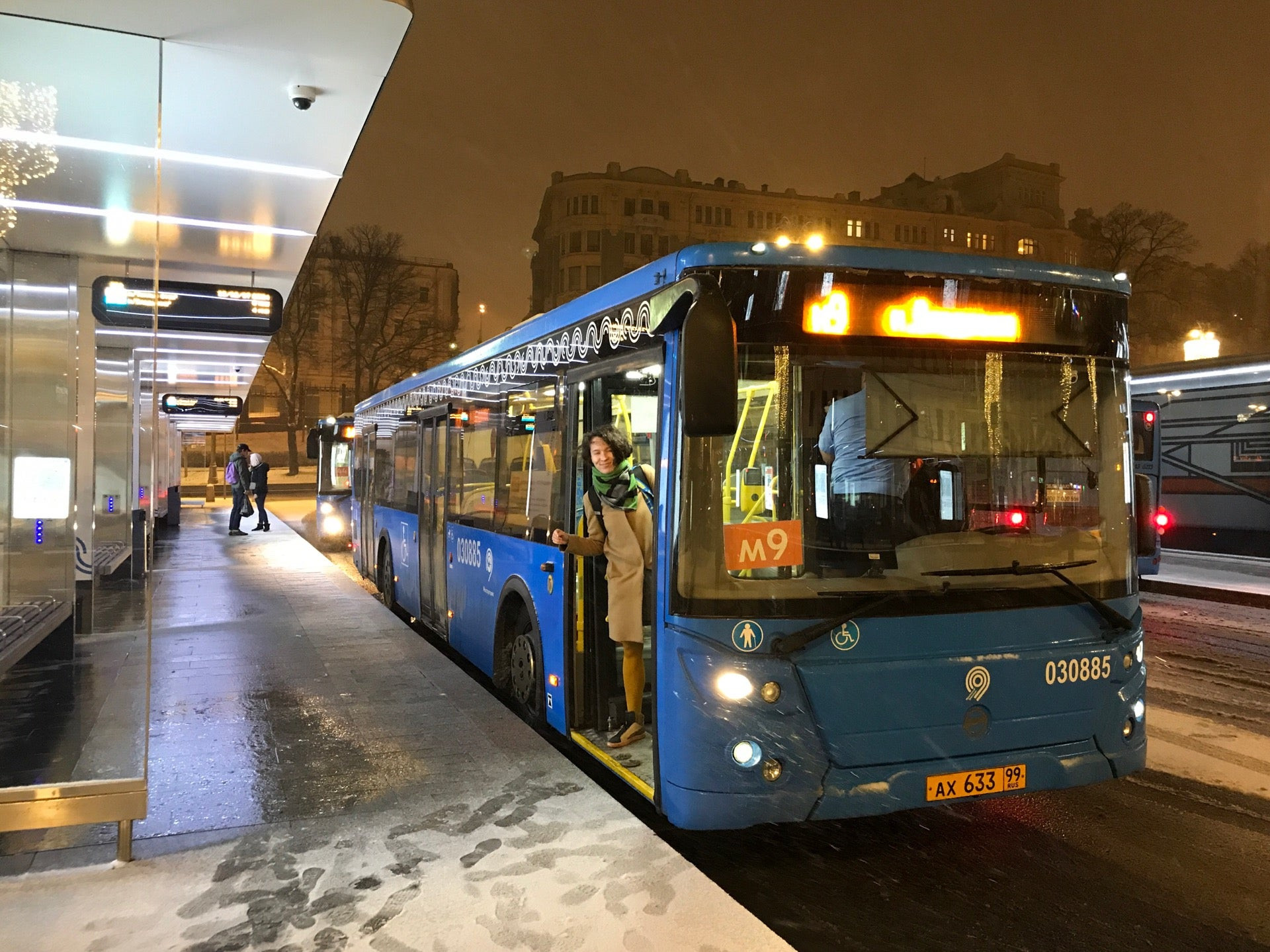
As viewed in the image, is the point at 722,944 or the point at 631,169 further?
the point at 631,169

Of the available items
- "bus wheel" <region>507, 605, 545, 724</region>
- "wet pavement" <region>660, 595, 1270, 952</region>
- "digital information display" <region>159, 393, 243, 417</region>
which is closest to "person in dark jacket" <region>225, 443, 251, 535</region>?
"digital information display" <region>159, 393, 243, 417</region>

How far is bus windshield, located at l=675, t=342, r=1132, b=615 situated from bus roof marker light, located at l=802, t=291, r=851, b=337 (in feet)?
0.33

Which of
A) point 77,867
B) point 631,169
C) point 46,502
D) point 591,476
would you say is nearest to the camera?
point 77,867

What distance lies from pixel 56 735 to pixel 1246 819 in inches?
312

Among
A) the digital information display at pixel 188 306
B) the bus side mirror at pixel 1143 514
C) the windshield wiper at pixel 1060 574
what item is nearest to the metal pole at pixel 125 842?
the windshield wiper at pixel 1060 574

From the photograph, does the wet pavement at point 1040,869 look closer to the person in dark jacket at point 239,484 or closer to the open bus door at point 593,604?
the open bus door at point 593,604

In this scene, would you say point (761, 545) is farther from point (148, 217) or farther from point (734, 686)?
point (148, 217)

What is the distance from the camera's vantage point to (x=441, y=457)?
962 cm

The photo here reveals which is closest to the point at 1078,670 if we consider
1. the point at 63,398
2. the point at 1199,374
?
the point at 63,398

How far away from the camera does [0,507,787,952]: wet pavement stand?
3.76m

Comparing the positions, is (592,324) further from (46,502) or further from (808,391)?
(46,502)

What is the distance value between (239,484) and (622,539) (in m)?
20.8

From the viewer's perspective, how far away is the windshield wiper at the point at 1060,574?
15.1ft

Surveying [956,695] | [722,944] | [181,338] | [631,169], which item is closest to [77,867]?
[722,944]
